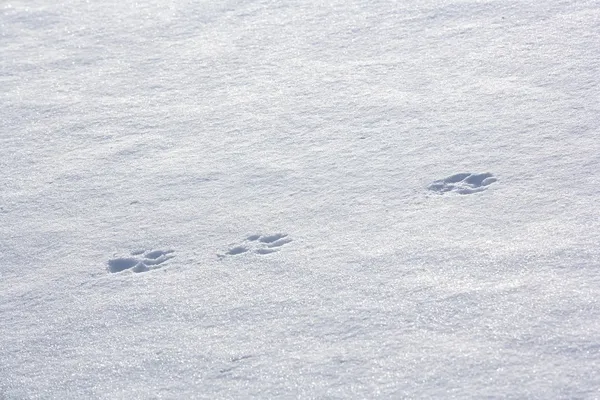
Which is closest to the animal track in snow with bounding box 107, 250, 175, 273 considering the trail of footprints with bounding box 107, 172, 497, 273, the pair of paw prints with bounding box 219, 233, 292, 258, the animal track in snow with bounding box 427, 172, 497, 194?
the trail of footprints with bounding box 107, 172, 497, 273

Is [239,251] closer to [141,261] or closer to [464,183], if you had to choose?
[141,261]

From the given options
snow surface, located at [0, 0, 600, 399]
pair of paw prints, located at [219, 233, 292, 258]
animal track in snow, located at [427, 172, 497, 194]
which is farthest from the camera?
animal track in snow, located at [427, 172, 497, 194]

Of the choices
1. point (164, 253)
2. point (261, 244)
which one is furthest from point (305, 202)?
point (164, 253)

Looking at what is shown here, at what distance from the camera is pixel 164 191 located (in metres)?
3.25

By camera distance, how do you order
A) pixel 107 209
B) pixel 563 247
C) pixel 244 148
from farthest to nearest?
pixel 244 148, pixel 107 209, pixel 563 247

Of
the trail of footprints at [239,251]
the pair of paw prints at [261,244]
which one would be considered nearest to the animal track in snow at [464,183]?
the trail of footprints at [239,251]

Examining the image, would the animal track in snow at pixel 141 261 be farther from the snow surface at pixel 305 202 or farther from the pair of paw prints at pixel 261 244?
the pair of paw prints at pixel 261 244

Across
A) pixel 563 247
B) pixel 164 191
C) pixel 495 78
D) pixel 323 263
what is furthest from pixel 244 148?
pixel 563 247

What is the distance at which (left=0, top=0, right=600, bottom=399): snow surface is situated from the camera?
92.5 inches

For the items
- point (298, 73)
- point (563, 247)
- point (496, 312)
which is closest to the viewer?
point (496, 312)

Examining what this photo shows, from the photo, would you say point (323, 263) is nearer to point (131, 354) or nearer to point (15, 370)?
point (131, 354)

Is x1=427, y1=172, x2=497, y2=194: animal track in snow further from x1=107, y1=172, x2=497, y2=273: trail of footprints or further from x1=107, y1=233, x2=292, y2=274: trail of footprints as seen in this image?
x1=107, y1=233, x2=292, y2=274: trail of footprints

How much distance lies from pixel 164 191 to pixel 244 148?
416mm

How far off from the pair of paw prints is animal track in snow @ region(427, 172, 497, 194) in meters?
0.61
